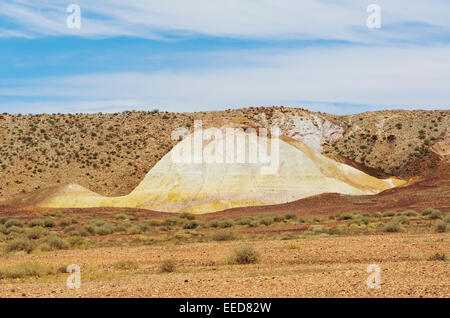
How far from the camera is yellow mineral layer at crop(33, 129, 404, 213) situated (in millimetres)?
65250

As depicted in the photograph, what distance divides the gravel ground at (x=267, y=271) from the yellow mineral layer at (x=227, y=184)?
34.7 meters

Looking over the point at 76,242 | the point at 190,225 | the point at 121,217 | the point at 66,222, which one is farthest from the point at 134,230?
the point at 121,217

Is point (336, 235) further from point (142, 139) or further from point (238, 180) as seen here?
point (142, 139)

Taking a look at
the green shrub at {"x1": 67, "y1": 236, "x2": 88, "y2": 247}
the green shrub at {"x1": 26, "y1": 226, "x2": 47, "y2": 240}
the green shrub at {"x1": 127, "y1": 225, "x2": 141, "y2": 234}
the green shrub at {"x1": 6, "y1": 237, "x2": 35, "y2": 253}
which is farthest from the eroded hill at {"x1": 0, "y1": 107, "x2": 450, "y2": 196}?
the green shrub at {"x1": 6, "y1": 237, "x2": 35, "y2": 253}

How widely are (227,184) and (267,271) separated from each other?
47529 millimetres

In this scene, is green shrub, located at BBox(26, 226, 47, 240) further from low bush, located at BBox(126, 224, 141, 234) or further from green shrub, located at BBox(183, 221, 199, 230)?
green shrub, located at BBox(183, 221, 199, 230)

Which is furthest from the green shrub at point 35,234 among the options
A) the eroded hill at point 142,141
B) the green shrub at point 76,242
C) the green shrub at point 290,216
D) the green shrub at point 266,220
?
the eroded hill at point 142,141

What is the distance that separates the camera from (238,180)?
218ft

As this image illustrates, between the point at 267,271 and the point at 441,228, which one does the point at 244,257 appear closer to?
the point at 267,271

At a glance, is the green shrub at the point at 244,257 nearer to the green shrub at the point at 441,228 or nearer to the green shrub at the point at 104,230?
the green shrub at the point at 441,228

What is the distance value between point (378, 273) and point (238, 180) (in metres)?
50.0

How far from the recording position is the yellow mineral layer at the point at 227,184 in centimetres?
6525
